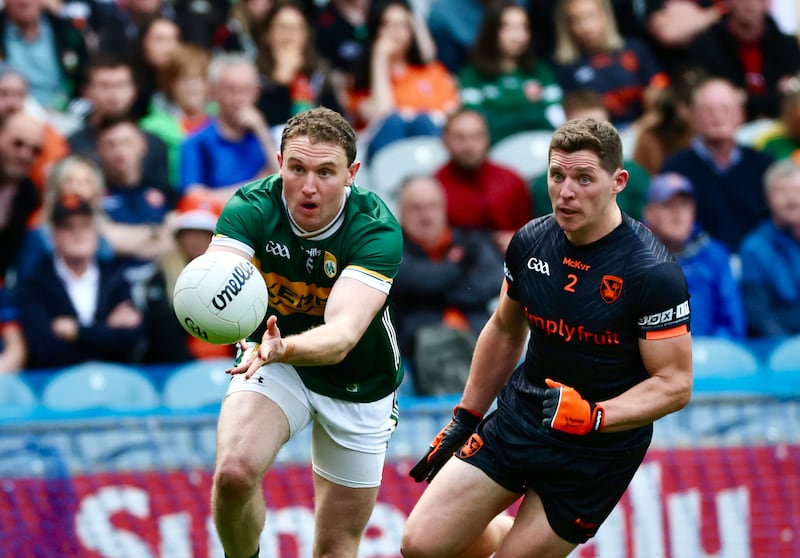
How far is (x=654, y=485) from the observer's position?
27.4 feet

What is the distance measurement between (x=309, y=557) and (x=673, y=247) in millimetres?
3914

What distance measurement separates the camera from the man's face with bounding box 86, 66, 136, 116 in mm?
11031

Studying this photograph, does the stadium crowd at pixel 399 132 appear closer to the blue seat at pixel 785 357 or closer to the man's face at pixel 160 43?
the man's face at pixel 160 43

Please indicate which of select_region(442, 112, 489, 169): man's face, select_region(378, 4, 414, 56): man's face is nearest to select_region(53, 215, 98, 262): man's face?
select_region(442, 112, 489, 169): man's face

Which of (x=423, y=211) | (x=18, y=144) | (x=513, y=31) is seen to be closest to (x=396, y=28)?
(x=513, y=31)

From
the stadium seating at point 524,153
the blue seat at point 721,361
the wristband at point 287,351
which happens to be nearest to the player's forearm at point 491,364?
the wristband at point 287,351

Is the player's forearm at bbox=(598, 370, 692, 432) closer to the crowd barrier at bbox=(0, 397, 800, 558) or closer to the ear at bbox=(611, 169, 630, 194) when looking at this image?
the ear at bbox=(611, 169, 630, 194)

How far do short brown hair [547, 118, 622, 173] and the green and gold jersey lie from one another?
97cm

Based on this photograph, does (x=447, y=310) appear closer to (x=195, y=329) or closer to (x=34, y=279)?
(x=34, y=279)

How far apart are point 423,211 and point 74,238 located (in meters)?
2.66

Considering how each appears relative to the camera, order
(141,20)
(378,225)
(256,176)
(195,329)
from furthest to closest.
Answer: (141,20)
(256,176)
(378,225)
(195,329)

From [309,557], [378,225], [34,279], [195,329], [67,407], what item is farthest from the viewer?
[34,279]

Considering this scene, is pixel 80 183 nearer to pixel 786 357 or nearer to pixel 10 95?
pixel 10 95

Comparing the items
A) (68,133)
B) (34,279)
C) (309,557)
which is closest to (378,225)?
(309,557)
